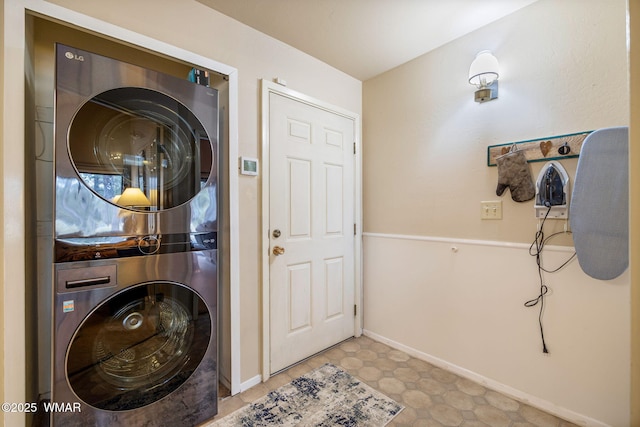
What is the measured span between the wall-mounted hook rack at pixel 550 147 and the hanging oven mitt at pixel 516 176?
0.04 m

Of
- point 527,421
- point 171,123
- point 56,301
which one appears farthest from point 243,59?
point 527,421

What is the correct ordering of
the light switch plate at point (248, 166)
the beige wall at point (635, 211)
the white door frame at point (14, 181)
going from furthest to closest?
the light switch plate at point (248, 166), the white door frame at point (14, 181), the beige wall at point (635, 211)

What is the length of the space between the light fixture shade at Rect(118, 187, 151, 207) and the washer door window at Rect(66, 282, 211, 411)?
1.23 ft

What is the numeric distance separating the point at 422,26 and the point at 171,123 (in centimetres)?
166

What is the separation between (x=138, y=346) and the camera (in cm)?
133

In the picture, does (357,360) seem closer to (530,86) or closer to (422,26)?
(530,86)

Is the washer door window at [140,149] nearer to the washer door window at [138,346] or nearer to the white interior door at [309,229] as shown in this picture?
the washer door window at [138,346]

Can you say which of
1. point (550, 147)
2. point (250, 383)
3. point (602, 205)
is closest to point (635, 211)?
point (602, 205)

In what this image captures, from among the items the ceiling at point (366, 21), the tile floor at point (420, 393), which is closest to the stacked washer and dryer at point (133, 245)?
the tile floor at point (420, 393)

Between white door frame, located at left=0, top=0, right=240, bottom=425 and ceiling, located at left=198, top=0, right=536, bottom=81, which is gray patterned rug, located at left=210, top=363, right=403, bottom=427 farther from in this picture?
ceiling, located at left=198, top=0, right=536, bottom=81

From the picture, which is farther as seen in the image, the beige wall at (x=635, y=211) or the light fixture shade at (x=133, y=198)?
the light fixture shade at (x=133, y=198)

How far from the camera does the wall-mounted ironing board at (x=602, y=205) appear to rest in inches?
54.8

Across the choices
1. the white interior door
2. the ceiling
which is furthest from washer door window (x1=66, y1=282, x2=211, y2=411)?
the ceiling

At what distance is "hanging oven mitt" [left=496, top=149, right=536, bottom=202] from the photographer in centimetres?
171
